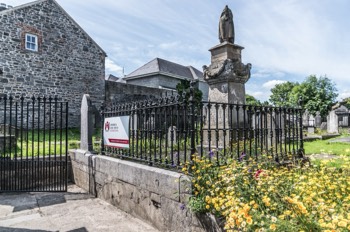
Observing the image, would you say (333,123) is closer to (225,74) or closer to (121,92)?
(121,92)

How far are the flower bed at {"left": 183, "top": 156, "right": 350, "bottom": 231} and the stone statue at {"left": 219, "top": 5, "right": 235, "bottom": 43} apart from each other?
170 inches

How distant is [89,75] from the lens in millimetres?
17641

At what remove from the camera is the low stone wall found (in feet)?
10.8

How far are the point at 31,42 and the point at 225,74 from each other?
13.6 m

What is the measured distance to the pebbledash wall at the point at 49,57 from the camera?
46.9 feet

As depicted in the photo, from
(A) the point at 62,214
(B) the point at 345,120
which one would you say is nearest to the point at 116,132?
(A) the point at 62,214

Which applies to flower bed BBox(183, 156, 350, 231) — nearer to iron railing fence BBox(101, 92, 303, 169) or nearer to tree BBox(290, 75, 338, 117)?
iron railing fence BBox(101, 92, 303, 169)

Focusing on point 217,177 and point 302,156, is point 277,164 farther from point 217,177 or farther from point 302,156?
point 217,177

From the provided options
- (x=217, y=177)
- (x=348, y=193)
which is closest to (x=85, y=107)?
(x=217, y=177)

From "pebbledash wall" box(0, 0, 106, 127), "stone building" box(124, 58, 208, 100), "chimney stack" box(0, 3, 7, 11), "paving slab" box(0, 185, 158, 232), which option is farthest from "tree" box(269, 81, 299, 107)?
"paving slab" box(0, 185, 158, 232)

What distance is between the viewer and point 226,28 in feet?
22.2

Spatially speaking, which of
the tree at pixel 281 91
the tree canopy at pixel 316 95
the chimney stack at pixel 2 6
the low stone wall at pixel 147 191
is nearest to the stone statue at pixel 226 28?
the low stone wall at pixel 147 191

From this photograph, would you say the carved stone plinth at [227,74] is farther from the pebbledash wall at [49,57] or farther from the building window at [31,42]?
the building window at [31,42]

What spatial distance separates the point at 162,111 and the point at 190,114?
82 cm
